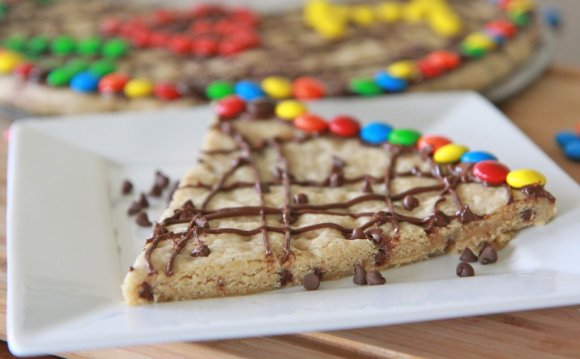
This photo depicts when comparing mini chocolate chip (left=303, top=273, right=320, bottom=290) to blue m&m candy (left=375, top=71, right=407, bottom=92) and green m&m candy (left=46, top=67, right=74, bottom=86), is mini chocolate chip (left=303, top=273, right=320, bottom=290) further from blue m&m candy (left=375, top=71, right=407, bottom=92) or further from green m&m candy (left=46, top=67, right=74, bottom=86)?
green m&m candy (left=46, top=67, right=74, bottom=86)

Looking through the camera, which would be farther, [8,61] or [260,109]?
[8,61]

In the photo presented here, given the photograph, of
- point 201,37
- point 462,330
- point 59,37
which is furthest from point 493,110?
point 59,37

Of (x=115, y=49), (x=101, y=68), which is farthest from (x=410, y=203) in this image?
(x=115, y=49)

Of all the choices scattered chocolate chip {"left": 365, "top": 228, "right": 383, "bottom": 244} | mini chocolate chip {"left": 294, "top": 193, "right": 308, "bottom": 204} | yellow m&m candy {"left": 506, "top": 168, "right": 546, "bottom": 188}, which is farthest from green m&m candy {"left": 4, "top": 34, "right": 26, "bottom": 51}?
yellow m&m candy {"left": 506, "top": 168, "right": 546, "bottom": 188}

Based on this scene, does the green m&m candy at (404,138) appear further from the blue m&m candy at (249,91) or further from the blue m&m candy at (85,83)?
the blue m&m candy at (85,83)

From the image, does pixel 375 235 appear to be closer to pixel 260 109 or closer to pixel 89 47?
pixel 260 109

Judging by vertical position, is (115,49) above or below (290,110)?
above

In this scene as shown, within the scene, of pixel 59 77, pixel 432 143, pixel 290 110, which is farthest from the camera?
pixel 59 77
